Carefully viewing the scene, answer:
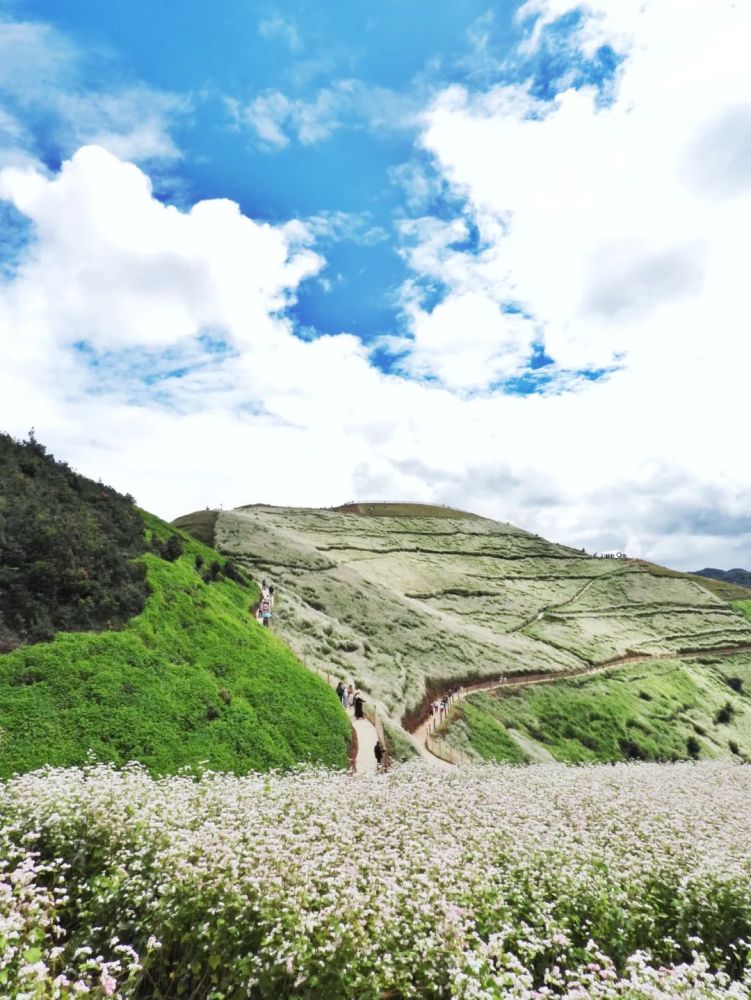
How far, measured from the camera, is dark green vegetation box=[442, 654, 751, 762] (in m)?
44.1

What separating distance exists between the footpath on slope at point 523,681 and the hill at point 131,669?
908 cm

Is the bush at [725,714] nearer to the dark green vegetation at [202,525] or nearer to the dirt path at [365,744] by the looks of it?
the dirt path at [365,744]

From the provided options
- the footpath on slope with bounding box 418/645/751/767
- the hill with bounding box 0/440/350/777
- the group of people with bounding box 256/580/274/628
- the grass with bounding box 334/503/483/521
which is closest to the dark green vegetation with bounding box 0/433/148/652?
the hill with bounding box 0/440/350/777

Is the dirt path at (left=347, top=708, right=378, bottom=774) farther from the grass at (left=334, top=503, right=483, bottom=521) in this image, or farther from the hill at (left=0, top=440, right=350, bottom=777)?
the grass at (left=334, top=503, right=483, bottom=521)

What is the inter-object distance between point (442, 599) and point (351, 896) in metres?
84.9

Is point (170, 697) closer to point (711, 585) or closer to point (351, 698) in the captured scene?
point (351, 698)

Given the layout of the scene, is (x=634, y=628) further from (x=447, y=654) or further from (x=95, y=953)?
(x=95, y=953)

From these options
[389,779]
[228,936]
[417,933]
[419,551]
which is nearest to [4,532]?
[389,779]

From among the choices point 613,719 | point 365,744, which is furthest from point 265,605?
point 613,719

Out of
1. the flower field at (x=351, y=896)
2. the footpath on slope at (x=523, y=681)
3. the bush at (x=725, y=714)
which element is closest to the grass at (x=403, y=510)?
the footpath on slope at (x=523, y=681)

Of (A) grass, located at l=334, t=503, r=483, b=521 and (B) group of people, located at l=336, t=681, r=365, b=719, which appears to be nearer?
(B) group of people, located at l=336, t=681, r=365, b=719

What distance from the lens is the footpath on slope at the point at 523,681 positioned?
3800 cm

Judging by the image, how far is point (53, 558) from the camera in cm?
2489

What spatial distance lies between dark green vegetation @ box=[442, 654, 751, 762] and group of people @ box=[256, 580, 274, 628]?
15101 millimetres
